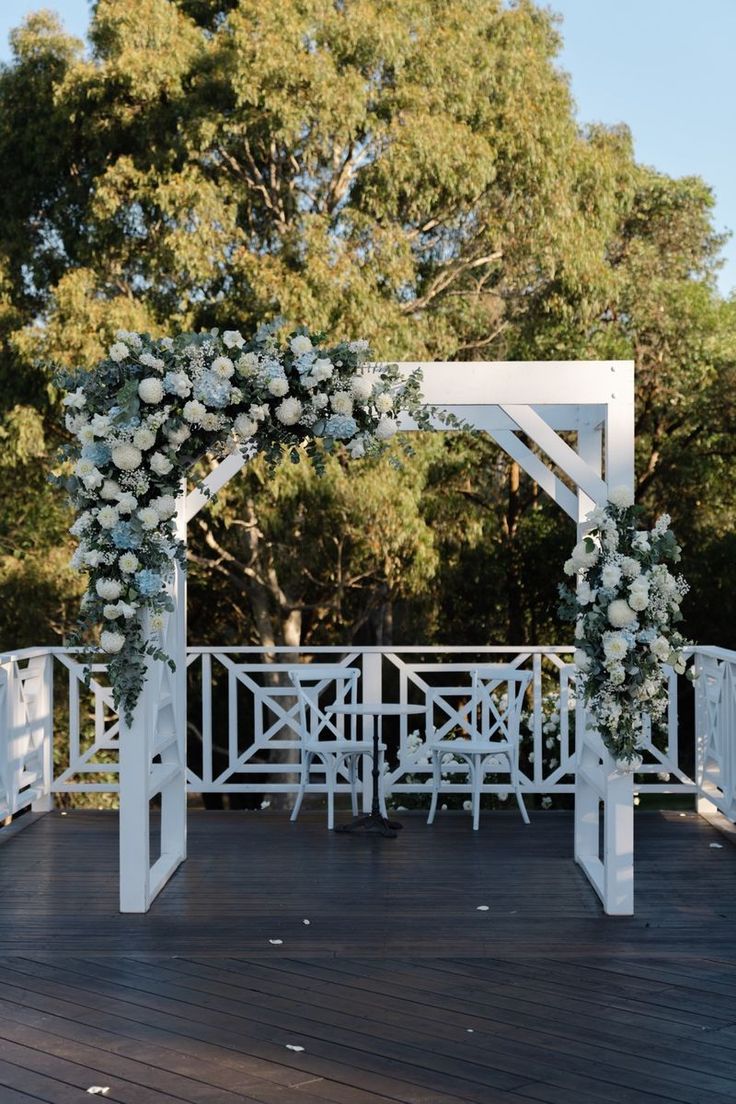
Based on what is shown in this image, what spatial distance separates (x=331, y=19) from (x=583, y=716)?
7.05 meters

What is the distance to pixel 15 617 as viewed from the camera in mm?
13523

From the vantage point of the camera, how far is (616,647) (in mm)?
4793

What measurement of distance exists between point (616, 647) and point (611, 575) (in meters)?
0.26

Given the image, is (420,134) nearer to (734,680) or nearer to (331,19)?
(331,19)

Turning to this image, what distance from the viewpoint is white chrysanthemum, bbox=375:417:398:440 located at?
512 cm

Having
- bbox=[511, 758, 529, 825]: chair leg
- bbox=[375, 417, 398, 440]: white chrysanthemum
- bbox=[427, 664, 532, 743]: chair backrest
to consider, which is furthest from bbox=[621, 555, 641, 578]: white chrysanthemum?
bbox=[511, 758, 529, 825]: chair leg

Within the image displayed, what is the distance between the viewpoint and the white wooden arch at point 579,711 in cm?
505

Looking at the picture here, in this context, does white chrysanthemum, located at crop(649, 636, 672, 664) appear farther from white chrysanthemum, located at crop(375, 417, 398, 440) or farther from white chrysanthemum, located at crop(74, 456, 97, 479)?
white chrysanthemum, located at crop(74, 456, 97, 479)

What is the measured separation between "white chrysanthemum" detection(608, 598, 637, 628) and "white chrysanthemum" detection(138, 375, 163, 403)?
179 cm

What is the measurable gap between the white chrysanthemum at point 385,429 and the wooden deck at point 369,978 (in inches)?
70.5

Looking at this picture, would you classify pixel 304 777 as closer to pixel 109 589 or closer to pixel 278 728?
pixel 278 728

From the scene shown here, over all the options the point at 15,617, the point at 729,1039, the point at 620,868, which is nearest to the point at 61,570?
the point at 15,617

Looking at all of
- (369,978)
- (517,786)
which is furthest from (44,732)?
(369,978)

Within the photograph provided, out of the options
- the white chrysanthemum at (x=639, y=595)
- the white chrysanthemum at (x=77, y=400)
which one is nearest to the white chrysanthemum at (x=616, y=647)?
the white chrysanthemum at (x=639, y=595)
